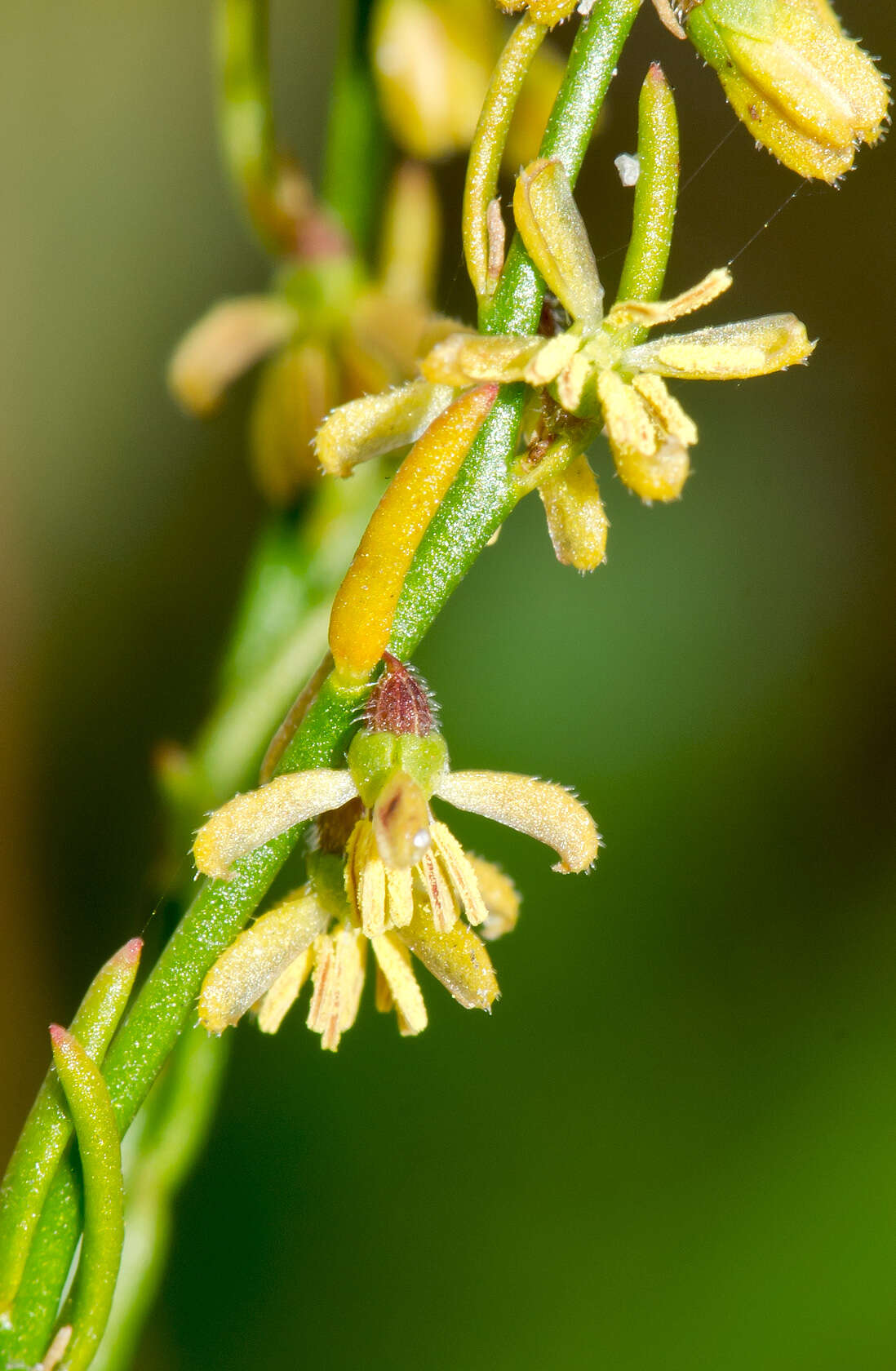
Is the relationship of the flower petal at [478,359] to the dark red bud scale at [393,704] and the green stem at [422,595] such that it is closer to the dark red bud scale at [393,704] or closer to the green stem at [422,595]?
the green stem at [422,595]

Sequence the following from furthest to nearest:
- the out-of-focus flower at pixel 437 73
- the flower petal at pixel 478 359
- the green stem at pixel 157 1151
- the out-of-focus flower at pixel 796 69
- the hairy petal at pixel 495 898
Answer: the out-of-focus flower at pixel 437 73 < the green stem at pixel 157 1151 < the hairy petal at pixel 495 898 < the out-of-focus flower at pixel 796 69 < the flower petal at pixel 478 359

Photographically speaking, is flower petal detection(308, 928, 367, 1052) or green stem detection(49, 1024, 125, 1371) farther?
flower petal detection(308, 928, 367, 1052)

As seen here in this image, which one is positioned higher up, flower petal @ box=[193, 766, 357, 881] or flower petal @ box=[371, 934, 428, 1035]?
flower petal @ box=[193, 766, 357, 881]

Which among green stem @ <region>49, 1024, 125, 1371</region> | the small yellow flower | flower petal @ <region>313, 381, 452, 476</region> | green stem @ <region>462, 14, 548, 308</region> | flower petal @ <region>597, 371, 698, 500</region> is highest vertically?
the small yellow flower

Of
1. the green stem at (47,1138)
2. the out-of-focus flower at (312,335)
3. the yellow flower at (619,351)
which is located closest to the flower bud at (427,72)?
the out-of-focus flower at (312,335)

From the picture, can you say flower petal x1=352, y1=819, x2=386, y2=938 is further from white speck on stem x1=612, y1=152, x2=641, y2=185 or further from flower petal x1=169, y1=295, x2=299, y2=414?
flower petal x1=169, y1=295, x2=299, y2=414

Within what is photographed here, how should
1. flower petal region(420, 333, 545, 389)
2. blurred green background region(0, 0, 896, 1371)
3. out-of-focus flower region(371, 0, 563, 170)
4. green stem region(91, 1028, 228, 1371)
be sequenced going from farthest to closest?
blurred green background region(0, 0, 896, 1371), out-of-focus flower region(371, 0, 563, 170), green stem region(91, 1028, 228, 1371), flower petal region(420, 333, 545, 389)

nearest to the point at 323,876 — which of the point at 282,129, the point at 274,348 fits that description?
the point at 274,348

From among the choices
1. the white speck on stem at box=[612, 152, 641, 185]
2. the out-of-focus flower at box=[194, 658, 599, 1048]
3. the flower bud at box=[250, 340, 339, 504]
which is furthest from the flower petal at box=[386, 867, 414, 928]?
the flower bud at box=[250, 340, 339, 504]
